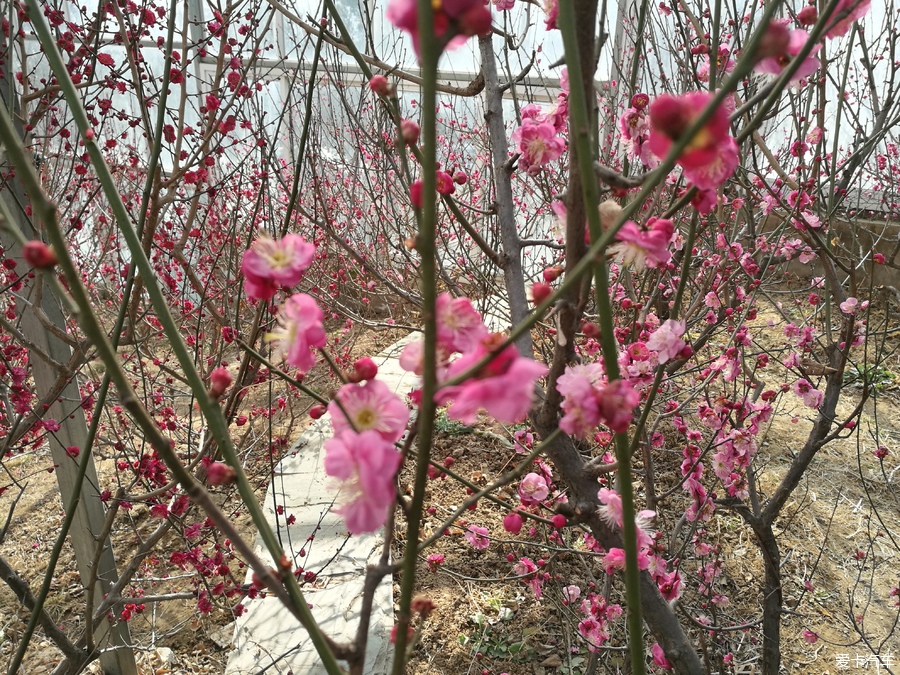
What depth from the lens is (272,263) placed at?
62 cm

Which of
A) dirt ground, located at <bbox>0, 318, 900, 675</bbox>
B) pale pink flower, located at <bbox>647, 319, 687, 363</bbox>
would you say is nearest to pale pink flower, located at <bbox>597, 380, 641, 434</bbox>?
pale pink flower, located at <bbox>647, 319, 687, 363</bbox>

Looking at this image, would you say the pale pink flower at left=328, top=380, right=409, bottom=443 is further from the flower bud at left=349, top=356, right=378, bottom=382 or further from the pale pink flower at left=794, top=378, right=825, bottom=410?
the pale pink flower at left=794, top=378, right=825, bottom=410

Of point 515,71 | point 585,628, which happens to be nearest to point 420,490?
point 585,628

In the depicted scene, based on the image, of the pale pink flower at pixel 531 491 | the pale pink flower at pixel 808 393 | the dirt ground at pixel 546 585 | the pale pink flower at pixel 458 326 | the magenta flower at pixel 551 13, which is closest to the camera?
the pale pink flower at pixel 458 326

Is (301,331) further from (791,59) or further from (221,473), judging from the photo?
(791,59)

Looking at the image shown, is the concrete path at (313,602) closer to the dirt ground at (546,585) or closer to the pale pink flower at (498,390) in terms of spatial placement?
the dirt ground at (546,585)

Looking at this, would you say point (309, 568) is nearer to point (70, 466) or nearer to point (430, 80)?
point (70, 466)

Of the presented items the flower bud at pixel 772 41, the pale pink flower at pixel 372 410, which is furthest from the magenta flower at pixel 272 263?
the flower bud at pixel 772 41

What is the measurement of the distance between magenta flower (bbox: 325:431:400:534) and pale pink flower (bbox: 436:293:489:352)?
11cm

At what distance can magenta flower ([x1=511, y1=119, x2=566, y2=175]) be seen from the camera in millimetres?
1042

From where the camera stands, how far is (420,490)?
443 mm

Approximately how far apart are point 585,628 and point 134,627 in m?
2.13

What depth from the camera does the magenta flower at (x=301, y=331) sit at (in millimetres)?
597

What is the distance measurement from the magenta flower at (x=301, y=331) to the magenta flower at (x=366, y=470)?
0.14 meters
